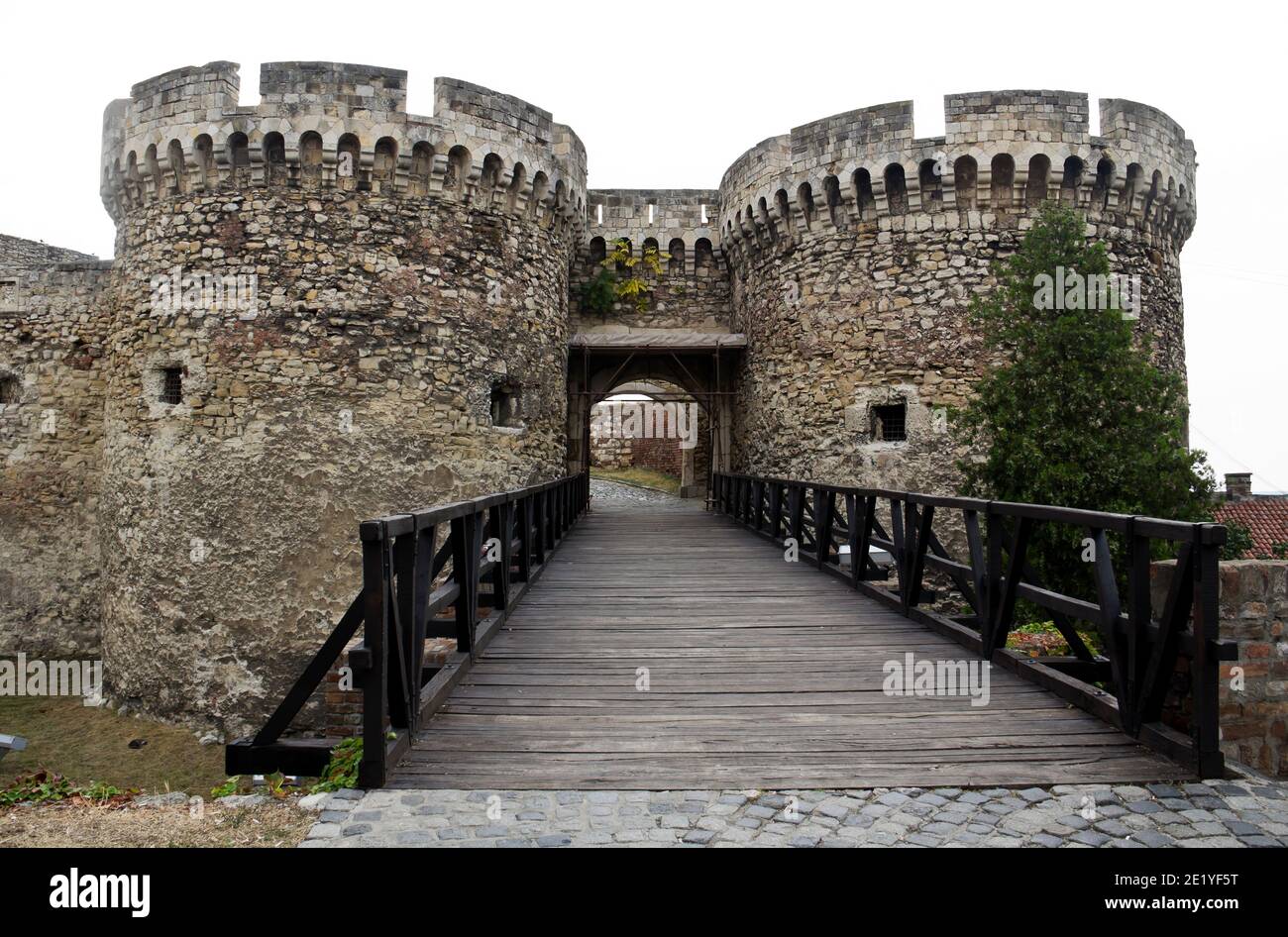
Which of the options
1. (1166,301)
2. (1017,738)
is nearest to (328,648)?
(1017,738)

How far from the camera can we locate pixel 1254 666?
125 inches

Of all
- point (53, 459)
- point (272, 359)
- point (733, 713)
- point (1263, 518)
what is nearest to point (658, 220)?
point (272, 359)

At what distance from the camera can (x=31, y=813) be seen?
4875 millimetres

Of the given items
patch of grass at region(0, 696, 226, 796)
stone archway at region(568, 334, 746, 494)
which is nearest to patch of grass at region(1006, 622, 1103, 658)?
patch of grass at region(0, 696, 226, 796)

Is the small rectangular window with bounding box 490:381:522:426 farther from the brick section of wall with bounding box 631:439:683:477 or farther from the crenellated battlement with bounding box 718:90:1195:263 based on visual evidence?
the brick section of wall with bounding box 631:439:683:477

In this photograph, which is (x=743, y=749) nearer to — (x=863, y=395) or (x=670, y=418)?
(x=863, y=395)

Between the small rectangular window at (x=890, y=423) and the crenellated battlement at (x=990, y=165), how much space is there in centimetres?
233

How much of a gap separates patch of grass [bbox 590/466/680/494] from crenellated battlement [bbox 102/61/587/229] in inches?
503

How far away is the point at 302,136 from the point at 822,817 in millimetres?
8864

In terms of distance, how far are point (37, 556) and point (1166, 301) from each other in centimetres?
1518

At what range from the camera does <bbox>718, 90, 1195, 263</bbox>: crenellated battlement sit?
10297 millimetres

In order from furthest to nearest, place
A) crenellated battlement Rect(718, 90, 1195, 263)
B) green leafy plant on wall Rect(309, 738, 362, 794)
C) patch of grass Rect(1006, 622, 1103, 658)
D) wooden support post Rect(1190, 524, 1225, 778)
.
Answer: crenellated battlement Rect(718, 90, 1195, 263) → patch of grass Rect(1006, 622, 1103, 658) → green leafy plant on wall Rect(309, 738, 362, 794) → wooden support post Rect(1190, 524, 1225, 778)

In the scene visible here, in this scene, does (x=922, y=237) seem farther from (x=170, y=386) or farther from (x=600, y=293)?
(x=170, y=386)

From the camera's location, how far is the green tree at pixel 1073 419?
7.53m
